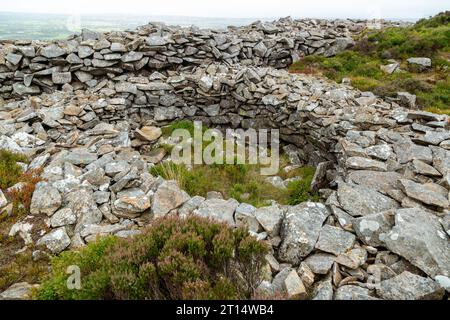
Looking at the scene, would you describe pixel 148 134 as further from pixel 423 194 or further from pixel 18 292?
pixel 423 194

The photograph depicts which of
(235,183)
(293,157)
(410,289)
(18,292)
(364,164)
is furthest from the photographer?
(293,157)

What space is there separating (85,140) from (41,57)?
6275 mm

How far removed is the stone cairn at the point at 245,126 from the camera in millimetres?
4984

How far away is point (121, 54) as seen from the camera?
14.4 m

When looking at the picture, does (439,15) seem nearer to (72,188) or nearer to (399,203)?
(399,203)

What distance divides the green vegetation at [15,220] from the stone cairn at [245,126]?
8.2 inches

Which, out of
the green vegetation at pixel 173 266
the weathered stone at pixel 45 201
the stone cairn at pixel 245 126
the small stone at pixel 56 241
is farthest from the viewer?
the weathered stone at pixel 45 201

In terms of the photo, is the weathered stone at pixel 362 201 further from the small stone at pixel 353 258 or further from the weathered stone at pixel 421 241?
the small stone at pixel 353 258

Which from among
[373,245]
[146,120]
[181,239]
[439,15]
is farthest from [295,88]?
[439,15]

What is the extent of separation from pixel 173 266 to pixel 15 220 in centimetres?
439

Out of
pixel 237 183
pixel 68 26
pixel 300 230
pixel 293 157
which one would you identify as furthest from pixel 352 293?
pixel 68 26

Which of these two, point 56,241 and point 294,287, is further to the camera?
point 56,241

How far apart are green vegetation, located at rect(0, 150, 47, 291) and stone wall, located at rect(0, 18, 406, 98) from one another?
668 cm

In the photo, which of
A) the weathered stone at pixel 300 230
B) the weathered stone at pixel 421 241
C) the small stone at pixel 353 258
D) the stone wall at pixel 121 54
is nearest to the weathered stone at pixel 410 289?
the weathered stone at pixel 421 241
